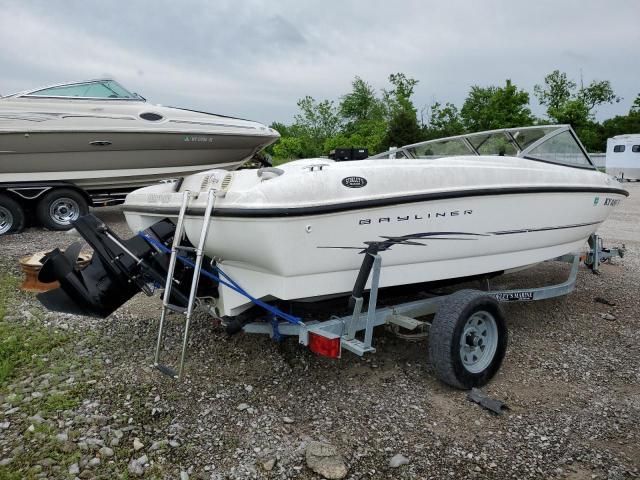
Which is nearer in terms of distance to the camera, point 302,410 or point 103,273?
point 302,410

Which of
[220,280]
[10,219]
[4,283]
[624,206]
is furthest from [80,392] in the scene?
[624,206]

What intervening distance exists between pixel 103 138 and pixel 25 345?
508 cm

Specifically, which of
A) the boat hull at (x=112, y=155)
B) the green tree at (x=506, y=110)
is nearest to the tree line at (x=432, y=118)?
the green tree at (x=506, y=110)

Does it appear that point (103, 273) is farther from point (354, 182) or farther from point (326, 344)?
point (354, 182)

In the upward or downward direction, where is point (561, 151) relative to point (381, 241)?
upward

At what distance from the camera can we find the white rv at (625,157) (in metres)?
20.3

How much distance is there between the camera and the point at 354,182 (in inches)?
111

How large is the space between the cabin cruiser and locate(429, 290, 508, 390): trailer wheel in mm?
333

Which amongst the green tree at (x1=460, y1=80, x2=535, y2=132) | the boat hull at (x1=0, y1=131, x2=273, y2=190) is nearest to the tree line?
the green tree at (x1=460, y1=80, x2=535, y2=132)

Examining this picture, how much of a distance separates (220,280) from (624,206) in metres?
12.4

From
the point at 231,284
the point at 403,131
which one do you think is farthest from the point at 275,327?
the point at 403,131

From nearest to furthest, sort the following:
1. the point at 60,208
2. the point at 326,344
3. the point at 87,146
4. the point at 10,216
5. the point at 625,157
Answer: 1. the point at 326,344
2. the point at 10,216
3. the point at 87,146
4. the point at 60,208
5. the point at 625,157

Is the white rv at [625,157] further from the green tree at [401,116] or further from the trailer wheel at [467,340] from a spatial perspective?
the trailer wheel at [467,340]

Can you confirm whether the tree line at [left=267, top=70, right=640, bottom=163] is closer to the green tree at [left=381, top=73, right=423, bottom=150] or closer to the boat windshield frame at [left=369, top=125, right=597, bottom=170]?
the green tree at [left=381, top=73, right=423, bottom=150]
